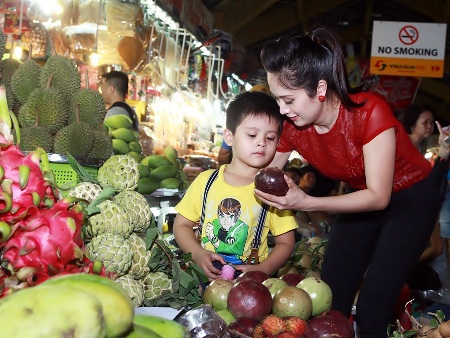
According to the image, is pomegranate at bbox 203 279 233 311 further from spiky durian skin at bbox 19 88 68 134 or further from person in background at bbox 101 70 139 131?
person in background at bbox 101 70 139 131

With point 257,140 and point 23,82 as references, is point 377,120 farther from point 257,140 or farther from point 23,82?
point 23,82

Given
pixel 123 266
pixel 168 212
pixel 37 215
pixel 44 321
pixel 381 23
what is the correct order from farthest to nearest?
pixel 381 23, pixel 168 212, pixel 123 266, pixel 37 215, pixel 44 321

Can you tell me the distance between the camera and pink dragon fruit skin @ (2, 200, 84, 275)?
1.33 metres

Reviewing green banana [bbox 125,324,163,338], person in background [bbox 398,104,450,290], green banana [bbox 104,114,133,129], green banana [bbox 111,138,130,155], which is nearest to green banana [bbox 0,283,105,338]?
green banana [bbox 125,324,163,338]

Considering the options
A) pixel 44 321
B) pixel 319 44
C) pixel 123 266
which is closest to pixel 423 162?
pixel 319 44

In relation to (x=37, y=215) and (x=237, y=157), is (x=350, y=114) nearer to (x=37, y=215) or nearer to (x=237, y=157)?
(x=237, y=157)

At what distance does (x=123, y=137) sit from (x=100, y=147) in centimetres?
141

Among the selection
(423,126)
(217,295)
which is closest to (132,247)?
(217,295)

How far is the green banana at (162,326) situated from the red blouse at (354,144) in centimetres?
160

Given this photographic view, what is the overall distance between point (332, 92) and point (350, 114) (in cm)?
12

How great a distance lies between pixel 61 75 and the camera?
132 inches

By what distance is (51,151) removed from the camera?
10.5ft

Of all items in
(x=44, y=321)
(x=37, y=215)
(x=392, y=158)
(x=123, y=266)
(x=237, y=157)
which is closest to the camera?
(x=44, y=321)

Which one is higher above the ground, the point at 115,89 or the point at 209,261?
the point at 115,89
